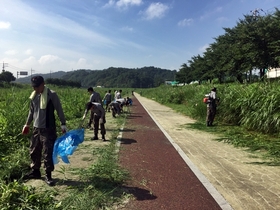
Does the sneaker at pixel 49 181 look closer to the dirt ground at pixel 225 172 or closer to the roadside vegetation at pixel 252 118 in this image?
the dirt ground at pixel 225 172

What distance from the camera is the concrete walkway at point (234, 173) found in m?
4.56

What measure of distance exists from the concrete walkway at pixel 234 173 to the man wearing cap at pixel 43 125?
10.4 feet

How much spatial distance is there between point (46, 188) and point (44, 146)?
802mm

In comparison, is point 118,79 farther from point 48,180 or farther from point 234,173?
point 48,180

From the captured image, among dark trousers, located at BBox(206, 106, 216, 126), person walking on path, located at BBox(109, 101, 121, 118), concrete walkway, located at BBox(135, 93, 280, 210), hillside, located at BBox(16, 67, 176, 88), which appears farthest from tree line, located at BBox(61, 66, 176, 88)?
concrete walkway, located at BBox(135, 93, 280, 210)

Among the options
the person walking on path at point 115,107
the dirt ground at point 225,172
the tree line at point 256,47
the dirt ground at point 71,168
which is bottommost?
the dirt ground at point 71,168

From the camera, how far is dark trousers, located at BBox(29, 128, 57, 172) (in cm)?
505

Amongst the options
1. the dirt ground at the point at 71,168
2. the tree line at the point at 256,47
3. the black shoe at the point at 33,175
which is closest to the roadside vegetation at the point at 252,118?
the dirt ground at the point at 71,168

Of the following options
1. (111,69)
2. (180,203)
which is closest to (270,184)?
(180,203)

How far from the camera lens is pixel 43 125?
200 inches

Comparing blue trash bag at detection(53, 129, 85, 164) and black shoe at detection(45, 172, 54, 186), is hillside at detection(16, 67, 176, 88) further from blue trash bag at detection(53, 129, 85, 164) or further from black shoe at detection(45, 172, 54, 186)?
black shoe at detection(45, 172, 54, 186)

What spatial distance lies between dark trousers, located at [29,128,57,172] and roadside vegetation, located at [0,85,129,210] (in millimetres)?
409

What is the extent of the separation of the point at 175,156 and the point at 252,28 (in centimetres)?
2486

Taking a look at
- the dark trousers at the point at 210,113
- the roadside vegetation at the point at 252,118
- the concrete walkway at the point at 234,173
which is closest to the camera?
the concrete walkway at the point at 234,173
